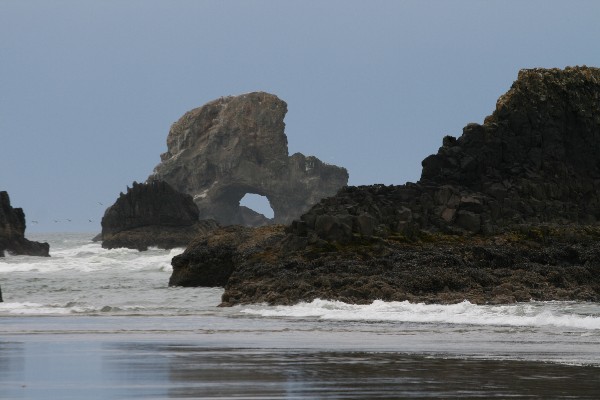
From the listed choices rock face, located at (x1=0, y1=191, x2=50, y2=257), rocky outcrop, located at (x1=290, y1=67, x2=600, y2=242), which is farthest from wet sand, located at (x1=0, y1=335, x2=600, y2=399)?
rock face, located at (x1=0, y1=191, x2=50, y2=257)

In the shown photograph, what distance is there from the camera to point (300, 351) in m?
16.9

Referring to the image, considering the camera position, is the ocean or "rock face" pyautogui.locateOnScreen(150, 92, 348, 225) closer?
the ocean

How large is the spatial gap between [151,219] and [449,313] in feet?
306

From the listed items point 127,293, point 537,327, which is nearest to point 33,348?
point 537,327

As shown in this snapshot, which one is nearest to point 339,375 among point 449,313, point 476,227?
point 449,313

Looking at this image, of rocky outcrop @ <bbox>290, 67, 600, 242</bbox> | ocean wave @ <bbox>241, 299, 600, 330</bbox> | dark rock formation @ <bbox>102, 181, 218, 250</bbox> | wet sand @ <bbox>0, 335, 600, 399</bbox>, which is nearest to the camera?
wet sand @ <bbox>0, 335, 600, 399</bbox>

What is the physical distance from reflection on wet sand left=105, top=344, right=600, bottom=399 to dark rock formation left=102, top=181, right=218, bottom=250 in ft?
314

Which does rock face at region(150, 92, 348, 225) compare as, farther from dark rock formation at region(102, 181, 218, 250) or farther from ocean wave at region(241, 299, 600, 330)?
ocean wave at region(241, 299, 600, 330)

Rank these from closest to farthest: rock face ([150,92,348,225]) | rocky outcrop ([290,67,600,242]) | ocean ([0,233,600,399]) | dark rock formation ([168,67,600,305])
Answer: ocean ([0,233,600,399]), dark rock formation ([168,67,600,305]), rocky outcrop ([290,67,600,242]), rock face ([150,92,348,225])

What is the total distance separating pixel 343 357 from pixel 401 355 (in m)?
0.84

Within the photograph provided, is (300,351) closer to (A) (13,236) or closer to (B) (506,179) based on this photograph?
(B) (506,179)

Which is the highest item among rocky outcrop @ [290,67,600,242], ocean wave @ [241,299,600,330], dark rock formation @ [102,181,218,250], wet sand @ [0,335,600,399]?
dark rock formation @ [102,181,218,250]

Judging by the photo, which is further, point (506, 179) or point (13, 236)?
point (13, 236)

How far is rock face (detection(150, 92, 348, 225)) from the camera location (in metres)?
180
